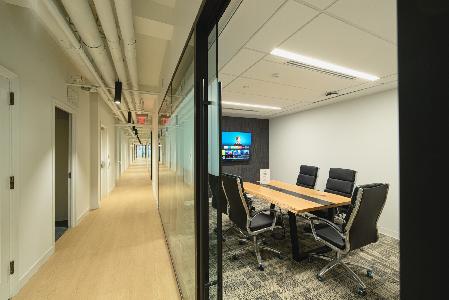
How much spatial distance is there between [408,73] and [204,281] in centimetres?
158

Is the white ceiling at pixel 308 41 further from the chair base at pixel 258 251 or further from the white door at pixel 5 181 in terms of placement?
the chair base at pixel 258 251

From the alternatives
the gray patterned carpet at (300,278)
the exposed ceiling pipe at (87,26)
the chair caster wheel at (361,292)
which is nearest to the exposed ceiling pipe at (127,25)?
the exposed ceiling pipe at (87,26)

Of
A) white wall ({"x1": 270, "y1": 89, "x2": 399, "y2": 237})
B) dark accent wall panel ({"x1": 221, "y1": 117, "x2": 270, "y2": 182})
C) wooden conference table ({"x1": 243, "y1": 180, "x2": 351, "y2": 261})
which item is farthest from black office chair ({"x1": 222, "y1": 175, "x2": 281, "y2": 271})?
→ dark accent wall panel ({"x1": 221, "y1": 117, "x2": 270, "y2": 182})

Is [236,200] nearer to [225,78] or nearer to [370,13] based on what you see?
[225,78]

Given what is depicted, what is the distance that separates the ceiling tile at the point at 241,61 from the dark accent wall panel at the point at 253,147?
12.4ft

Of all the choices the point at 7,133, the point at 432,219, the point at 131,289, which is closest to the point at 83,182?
the point at 7,133

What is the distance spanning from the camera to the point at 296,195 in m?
3.26

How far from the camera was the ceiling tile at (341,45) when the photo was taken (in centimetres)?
188

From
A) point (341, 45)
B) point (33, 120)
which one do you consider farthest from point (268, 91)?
point (33, 120)

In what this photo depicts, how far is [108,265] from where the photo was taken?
8.61 ft

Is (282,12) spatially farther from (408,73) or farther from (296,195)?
(296,195)

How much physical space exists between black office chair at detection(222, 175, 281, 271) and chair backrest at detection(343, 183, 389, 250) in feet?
3.19

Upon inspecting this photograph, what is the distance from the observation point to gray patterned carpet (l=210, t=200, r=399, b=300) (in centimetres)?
210

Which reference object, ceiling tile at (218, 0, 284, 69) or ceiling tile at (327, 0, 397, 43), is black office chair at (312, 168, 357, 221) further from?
ceiling tile at (218, 0, 284, 69)
